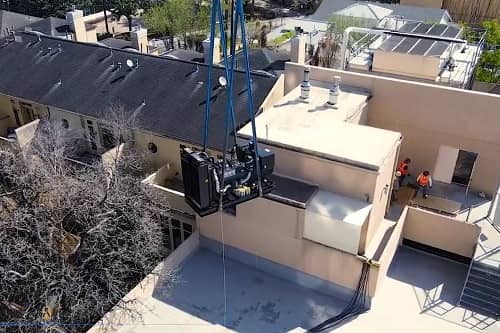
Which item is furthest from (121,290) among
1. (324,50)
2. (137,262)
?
(324,50)

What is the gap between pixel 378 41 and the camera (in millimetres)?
25719

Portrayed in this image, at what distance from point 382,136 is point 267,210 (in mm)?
5323

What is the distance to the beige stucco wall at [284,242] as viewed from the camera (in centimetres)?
1666

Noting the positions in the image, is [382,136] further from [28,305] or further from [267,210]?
[28,305]

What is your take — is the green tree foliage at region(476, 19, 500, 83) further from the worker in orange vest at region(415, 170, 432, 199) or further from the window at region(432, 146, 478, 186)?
the worker in orange vest at region(415, 170, 432, 199)

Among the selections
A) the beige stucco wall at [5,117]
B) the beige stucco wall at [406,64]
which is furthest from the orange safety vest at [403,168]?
the beige stucco wall at [5,117]

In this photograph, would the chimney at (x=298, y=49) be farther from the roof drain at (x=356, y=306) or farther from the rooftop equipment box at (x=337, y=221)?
the roof drain at (x=356, y=306)

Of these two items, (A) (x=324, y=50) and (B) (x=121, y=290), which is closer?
(B) (x=121, y=290)

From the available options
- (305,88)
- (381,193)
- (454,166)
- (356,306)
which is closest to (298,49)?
(305,88)

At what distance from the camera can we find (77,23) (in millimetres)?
34625

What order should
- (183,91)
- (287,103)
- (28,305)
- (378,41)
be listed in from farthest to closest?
(378,41)
(183,91)
(287,103)
(28,305)

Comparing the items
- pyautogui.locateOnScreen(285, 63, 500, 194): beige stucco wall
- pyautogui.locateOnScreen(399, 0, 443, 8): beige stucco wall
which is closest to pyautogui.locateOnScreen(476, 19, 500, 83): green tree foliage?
pyautogui.locateOnScreen(285, 63, 500, 194): beige stucco wall

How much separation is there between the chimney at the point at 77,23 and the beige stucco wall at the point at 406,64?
23.4 metres

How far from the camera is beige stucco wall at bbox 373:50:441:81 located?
21.7 metres
